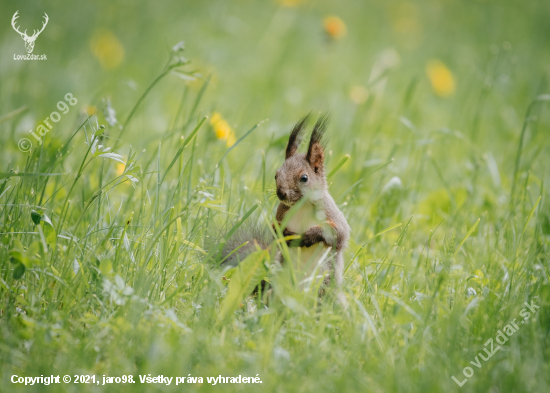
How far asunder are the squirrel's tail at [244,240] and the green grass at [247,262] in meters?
0.07

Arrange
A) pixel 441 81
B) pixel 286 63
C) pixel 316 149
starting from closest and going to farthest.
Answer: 1. pixel 316 149
2. pixel 441 81
3. pixel 286 63

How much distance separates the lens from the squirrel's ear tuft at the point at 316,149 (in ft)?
7.81

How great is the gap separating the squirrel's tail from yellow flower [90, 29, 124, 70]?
3827 millimetres

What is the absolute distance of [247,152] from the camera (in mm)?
4199

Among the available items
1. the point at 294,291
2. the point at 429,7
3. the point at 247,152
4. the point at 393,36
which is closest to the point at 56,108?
the point at 247,152

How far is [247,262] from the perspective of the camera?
210 cm

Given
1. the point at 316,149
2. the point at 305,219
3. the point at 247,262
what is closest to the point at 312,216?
the point at 305,219

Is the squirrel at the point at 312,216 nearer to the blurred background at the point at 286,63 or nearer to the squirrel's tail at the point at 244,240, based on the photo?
the squirrel's tail at the point at 244,240

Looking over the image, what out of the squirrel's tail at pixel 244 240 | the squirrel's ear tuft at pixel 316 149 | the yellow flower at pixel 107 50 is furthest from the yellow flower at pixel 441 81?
the squirrel's tail at pixel 244 240

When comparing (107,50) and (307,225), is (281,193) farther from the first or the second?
(107,50)

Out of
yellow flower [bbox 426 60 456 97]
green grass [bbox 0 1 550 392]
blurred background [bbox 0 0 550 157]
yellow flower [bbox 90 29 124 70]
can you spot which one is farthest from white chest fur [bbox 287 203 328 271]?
yellow flower [bbox 426 60 456 97]

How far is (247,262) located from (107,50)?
4413 mm

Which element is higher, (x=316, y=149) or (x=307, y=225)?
(x=316, y=149)

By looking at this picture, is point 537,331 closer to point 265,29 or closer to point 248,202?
point 248,202
